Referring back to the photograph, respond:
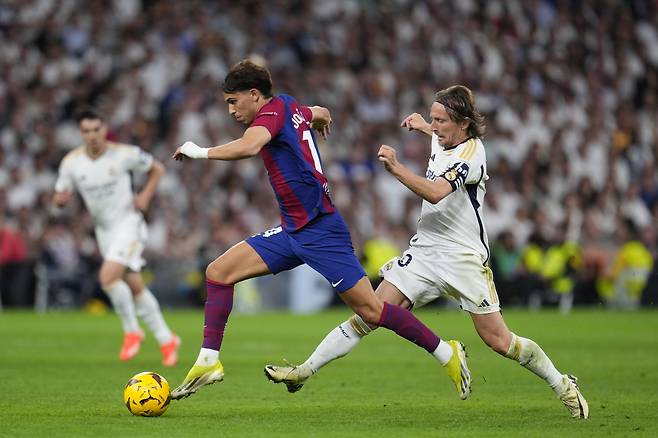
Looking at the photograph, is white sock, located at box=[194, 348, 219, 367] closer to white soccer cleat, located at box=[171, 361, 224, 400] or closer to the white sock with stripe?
white soccer cleat, located at box=[171, 361, 224, 400]

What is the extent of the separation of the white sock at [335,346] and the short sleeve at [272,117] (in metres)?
1.60

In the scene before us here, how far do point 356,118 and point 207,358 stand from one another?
18.1 m

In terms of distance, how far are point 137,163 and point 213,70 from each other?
40.8 ft

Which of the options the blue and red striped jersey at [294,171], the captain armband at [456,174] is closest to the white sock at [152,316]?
the blue and red striped jersey at [294,171]

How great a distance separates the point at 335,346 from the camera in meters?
9.41

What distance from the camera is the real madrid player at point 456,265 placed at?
909 cm

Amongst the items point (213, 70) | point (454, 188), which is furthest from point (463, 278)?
point (213, 70)

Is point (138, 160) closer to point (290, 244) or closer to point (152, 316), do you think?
point (152, 316)

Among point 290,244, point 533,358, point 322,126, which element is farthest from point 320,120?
point 533,358

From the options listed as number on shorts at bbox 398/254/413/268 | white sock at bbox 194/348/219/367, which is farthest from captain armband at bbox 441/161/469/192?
white sock at bbox 194/348/219/367

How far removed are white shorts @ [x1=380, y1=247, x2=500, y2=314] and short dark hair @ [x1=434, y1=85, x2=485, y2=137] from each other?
0.96 metres

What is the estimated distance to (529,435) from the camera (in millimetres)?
8195

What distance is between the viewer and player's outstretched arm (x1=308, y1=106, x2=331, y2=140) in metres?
9.71

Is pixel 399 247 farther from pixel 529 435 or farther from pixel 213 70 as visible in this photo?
pixel 529 435
